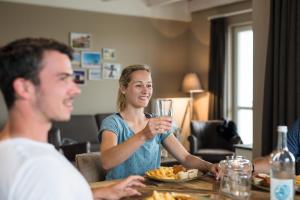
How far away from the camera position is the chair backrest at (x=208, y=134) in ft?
18.6

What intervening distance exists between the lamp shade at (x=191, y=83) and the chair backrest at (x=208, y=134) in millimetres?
890

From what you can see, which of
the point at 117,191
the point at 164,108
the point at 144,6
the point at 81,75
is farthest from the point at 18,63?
the point at 144,6

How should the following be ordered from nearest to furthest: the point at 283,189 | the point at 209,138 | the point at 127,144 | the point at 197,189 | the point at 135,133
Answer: the point at 283,189
the point at 197,189
the point at 127,144
the point at 135,133
the point at 209,138

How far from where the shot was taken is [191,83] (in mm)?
6535

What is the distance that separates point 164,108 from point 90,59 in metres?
4.70

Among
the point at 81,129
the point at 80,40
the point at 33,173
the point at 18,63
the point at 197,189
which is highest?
the point at 80,40

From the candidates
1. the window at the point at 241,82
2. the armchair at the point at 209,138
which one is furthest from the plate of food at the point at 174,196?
the window at the point at 241,82

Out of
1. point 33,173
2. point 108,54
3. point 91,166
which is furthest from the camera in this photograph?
point 108,54

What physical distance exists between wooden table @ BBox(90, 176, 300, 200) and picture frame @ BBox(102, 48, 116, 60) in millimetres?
4701

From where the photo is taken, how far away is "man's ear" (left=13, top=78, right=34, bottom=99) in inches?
39.6

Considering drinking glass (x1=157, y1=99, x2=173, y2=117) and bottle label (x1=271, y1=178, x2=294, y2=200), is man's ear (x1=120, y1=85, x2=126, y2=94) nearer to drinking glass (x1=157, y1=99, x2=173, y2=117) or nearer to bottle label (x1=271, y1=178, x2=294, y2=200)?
drinking glass (x1=157, y1=99, x2=173, y2=117)

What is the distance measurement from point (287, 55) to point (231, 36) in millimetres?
2371

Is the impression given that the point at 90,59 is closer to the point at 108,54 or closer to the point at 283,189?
the point at 108,54

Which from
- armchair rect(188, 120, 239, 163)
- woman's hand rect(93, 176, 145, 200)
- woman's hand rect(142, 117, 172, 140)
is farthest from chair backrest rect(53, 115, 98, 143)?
woman's hand rect(93, 176, 145, 200)
